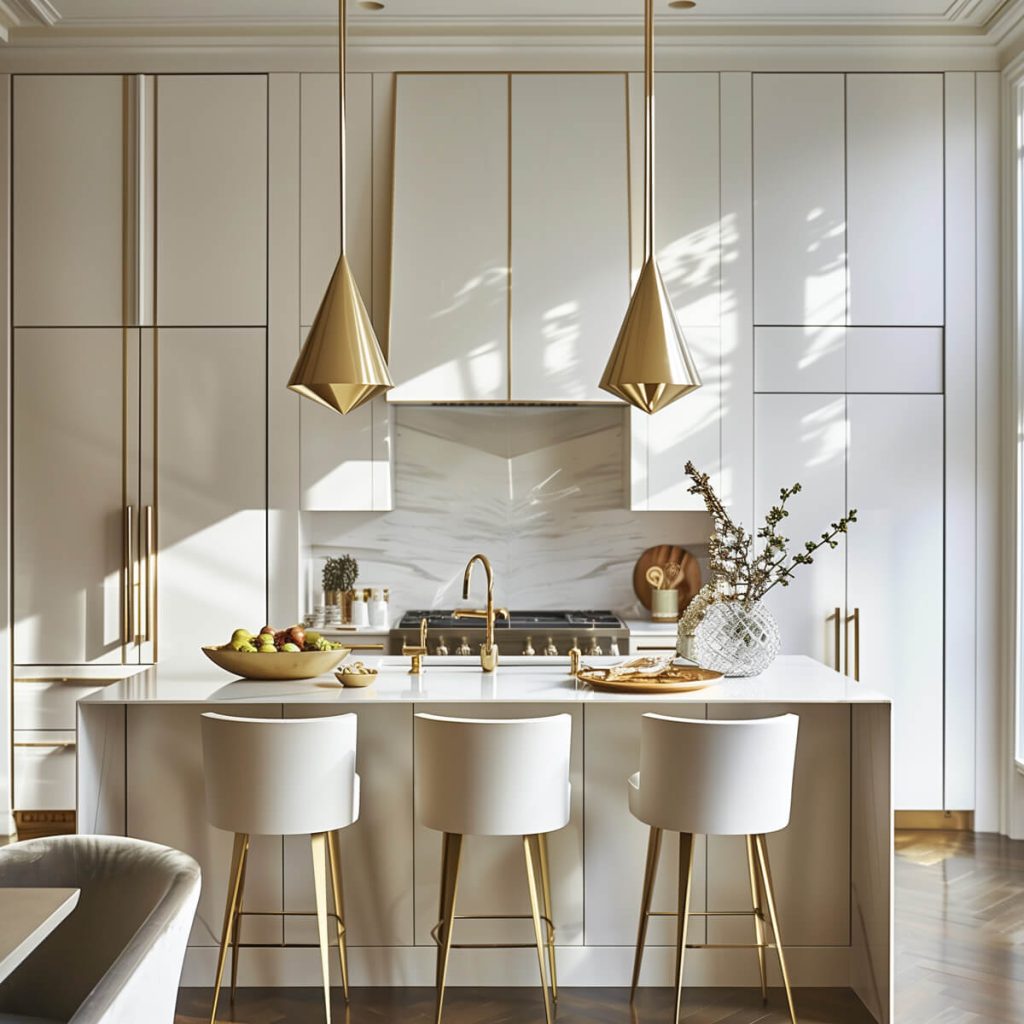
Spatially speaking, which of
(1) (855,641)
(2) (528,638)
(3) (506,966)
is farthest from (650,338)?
(1) (855,641)

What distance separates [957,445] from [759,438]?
2.86ft

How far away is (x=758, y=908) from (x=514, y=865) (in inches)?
27.9

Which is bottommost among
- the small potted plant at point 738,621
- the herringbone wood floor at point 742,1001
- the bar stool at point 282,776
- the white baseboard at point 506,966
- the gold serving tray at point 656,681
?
the herringbone wood floor at point 742,1001

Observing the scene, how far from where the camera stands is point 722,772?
2.72 metres

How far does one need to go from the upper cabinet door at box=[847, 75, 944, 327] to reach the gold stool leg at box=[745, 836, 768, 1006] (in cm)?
261

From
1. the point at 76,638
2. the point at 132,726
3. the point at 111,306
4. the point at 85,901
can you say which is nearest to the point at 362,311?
the point at 132,726

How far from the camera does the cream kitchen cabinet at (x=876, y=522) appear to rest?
4754mm

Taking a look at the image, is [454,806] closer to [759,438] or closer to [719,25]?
[759,438]

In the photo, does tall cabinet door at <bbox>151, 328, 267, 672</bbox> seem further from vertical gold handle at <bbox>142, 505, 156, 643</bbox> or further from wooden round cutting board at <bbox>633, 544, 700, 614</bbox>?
wooden round cutting board at <bbox>633, 544, 700, 614</bbox>

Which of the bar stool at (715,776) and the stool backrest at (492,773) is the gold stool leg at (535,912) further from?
the bar stool at (715,776)

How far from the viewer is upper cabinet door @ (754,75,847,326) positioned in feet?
15.6

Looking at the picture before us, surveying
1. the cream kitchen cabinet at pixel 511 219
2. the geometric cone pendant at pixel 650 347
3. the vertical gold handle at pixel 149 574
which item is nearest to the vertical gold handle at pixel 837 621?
the cream kitchen cabinet at pixel 511 219

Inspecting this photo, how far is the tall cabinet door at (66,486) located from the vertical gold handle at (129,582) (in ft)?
0.16

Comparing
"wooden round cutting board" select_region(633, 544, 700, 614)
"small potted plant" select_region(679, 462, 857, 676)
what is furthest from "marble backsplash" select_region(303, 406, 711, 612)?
"small potted plant" select_region(679, 462, 857, 676)
